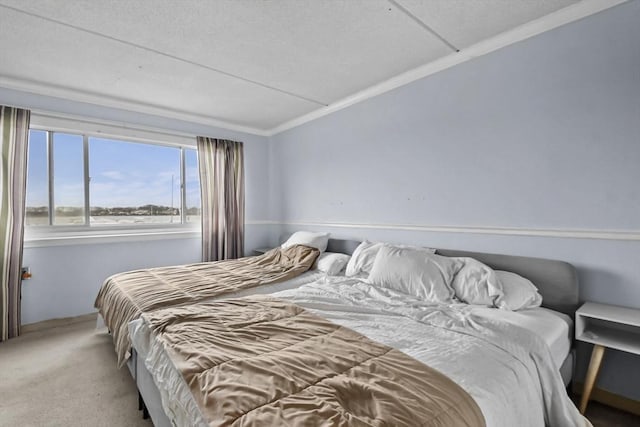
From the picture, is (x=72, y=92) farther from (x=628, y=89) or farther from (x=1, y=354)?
(x=628, y=89)

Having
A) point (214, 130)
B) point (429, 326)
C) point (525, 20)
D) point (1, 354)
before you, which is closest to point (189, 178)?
point (214, 130)

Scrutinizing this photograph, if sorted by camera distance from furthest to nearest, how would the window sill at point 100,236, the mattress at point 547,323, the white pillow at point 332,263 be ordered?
1. the window sill at point 100,236
2. the white pillow at point 332,263
3. the mattress at point 547,323

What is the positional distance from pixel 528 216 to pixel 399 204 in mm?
1065

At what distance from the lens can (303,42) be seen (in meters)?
2.22

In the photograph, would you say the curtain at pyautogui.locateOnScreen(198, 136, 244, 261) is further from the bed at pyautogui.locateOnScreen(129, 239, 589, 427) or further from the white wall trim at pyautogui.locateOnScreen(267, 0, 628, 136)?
the bed at pyautogui.locateOnScreen(129, 239, 589, 427)

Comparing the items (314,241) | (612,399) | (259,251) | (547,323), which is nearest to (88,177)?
(259,251)

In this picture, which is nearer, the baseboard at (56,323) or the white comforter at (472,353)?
the white comforter at (472,353)

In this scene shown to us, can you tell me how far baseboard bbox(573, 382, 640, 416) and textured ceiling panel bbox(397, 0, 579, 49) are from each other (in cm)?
237

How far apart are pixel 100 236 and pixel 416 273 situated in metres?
3.39

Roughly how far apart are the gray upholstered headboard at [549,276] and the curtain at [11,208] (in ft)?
13.7

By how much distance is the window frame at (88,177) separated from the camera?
3.10m

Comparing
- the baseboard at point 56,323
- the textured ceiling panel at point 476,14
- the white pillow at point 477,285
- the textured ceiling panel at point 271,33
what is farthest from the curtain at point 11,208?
the white pillow at point 477,285

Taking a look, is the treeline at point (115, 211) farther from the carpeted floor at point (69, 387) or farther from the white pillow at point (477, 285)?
the white pillow at point (477, 285)

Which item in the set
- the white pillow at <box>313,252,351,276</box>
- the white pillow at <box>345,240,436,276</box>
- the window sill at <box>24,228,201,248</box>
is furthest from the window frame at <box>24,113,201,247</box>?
the white pillow at <box>345,240,436,276</box>
